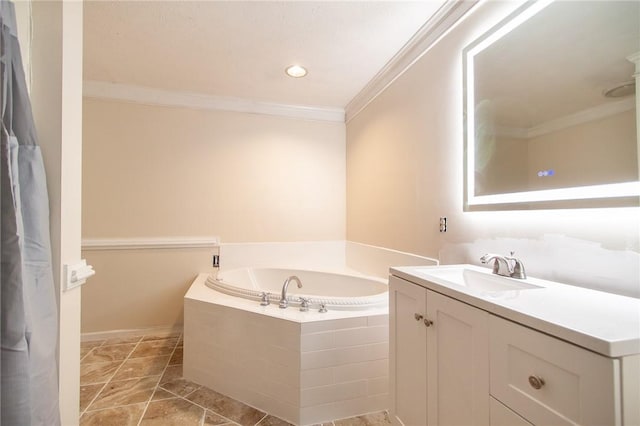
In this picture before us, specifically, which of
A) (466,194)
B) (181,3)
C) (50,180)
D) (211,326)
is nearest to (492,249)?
(466,194)

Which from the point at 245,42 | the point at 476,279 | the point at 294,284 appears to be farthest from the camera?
the point at 294,284

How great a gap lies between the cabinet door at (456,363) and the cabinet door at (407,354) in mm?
40

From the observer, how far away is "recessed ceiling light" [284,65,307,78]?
2.26 meters

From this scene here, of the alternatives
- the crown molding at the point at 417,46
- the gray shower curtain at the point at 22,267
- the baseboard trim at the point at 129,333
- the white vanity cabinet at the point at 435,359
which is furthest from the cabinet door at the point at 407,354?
the baseboard trim at the point at 129,333

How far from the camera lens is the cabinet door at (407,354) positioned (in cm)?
108

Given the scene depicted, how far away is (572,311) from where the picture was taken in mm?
713

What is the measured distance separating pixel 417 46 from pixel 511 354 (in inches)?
75.0

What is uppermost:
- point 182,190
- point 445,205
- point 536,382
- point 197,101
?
point 197,101

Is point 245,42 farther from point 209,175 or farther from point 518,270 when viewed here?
point 518,270

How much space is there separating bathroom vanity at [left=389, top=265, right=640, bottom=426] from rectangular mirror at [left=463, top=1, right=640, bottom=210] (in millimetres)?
390

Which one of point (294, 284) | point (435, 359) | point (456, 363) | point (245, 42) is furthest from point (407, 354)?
point (245, 42)

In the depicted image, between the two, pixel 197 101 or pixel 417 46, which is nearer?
pixel 417 46

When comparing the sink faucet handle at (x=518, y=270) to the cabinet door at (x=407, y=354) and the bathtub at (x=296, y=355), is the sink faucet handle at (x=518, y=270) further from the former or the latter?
the bathtub at (x=296, y=355)

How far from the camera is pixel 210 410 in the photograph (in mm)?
1644
